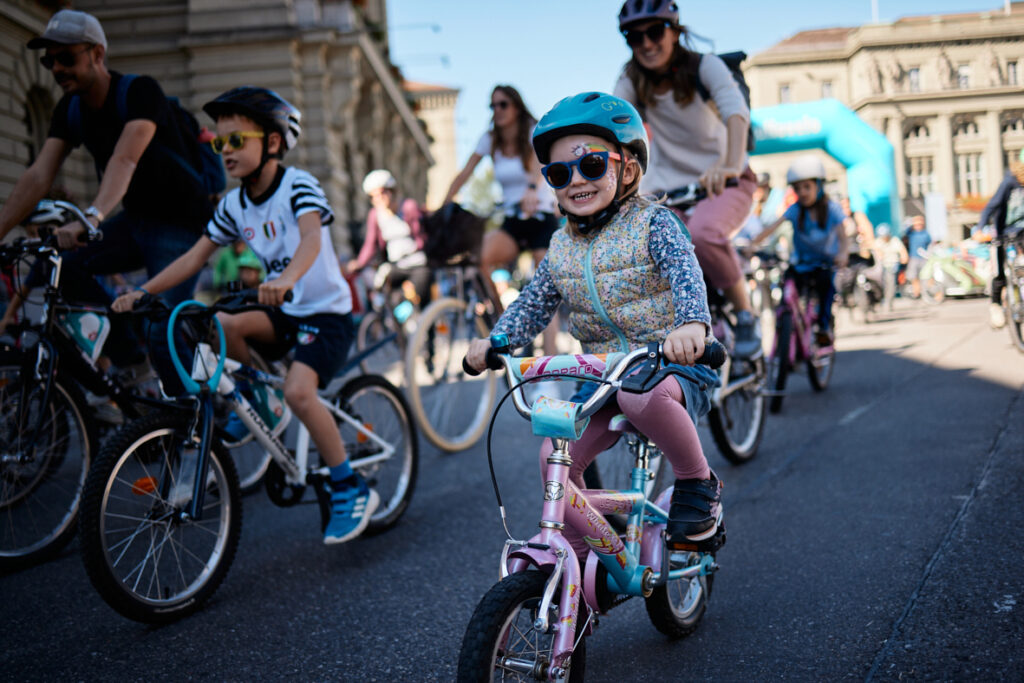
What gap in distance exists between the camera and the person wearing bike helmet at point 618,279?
96.2 inches

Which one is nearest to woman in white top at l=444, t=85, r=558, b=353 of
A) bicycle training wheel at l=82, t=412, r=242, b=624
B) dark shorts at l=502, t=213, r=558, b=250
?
dark shorts at l=502, t=213, r=558, b=250

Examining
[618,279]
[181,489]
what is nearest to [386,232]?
[181,489]

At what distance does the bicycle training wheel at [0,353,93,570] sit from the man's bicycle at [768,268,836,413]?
4.31 meters

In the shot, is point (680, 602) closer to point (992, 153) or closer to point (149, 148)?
point (149, 148)

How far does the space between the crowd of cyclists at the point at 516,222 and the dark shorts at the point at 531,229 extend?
2 centimetres

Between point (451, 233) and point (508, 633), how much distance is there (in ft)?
14.1

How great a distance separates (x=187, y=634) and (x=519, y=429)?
12.7 ft

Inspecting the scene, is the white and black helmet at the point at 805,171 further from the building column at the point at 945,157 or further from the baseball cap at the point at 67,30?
the baseball cap at the point at 67,30

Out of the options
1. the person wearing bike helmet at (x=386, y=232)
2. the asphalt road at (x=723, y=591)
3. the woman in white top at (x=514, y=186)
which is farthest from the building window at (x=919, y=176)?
the asphalt road at (x=723, y=591)

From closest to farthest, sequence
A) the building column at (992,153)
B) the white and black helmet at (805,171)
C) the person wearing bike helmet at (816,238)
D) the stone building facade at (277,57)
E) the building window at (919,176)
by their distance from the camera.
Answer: the person wearing bike helmet at (816,238)
the white and black helmet at (805,171)
the building column at (992,153)
the building window at (919,176)
the stone building facade at (277,57)

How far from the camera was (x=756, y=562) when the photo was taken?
11.3 feet

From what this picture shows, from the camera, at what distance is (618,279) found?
2.60m

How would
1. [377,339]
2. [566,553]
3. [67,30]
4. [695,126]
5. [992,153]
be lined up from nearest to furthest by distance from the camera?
[566,553]
[67,30]
[695,126]
[992,153]
[377,339]

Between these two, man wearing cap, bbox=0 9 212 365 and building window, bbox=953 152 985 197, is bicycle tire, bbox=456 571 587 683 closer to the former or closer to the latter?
man wearing cap, bbox=0 9 212 365
